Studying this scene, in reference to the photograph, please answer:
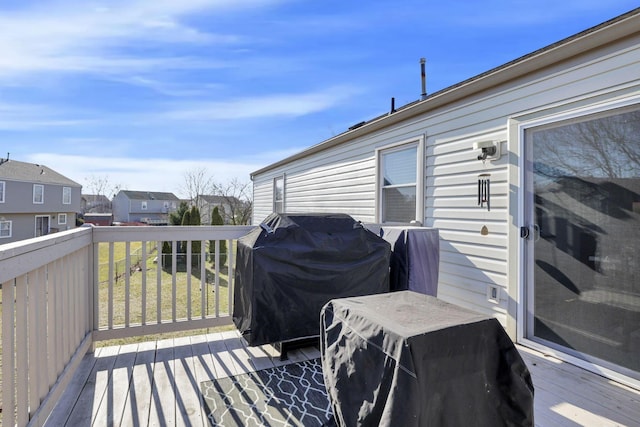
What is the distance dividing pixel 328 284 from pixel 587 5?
14.7 feet

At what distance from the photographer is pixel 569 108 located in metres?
2.65

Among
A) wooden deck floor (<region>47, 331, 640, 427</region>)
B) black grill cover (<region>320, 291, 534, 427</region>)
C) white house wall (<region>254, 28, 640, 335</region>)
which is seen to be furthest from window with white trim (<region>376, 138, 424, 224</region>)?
black grill cover (<region>320, 291, 534, 427</region>)

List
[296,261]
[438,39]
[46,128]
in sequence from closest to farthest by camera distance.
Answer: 1. [296,261]
2. [438,39]
3. [46,128]

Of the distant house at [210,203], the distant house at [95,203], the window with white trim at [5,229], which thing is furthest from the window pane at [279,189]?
the distant house at [95,203]

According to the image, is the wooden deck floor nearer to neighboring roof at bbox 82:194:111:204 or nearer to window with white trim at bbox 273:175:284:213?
window with white trim at bbox 273:175:284:213

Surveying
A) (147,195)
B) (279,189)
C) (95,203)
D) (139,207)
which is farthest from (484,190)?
(95,203)

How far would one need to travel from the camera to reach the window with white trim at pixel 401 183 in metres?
4.29

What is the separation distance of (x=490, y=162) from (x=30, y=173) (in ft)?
87.5

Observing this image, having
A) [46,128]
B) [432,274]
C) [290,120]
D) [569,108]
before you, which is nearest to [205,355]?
[432,274]

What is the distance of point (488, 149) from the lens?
329cm

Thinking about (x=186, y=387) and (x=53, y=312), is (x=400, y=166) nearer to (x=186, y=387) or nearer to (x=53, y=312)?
(x=186, y=387)

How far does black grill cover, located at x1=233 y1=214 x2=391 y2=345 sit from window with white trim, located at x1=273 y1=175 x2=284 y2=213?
6.72 m

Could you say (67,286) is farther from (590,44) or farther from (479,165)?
(590,44)

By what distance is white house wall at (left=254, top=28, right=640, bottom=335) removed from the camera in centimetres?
251
